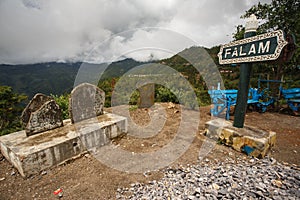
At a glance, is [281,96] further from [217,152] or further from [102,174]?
[102,174]

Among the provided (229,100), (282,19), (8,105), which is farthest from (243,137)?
(8,105)

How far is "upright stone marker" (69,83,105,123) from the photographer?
351 centimetres

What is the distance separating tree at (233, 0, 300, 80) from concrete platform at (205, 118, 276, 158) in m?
5.72

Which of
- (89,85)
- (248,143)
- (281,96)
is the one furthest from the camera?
(281,96)

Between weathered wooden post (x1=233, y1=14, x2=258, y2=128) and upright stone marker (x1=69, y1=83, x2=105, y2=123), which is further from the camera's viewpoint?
upright stone marker (x1=69, y1=83, x2=105, y2=123)

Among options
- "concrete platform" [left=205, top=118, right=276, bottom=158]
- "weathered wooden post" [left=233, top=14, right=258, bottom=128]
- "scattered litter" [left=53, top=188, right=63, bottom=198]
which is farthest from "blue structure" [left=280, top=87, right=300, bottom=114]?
"scattered litter" [left=53, top=188, right=63, bottom=198]

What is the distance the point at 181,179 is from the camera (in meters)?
2.28

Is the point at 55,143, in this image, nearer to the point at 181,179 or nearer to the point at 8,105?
the point at 181,179

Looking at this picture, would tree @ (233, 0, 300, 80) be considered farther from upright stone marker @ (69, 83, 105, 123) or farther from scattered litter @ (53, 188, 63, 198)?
scattered litter @ (53, 188, 63, 198)

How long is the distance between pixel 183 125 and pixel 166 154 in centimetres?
176

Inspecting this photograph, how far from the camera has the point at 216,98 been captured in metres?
5.16

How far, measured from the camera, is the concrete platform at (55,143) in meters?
2.49

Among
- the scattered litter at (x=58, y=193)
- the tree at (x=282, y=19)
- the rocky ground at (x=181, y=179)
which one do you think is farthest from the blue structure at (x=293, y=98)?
the scattered litter at (x=58, y=193)

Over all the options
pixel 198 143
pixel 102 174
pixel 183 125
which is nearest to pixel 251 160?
pixel 198 143
